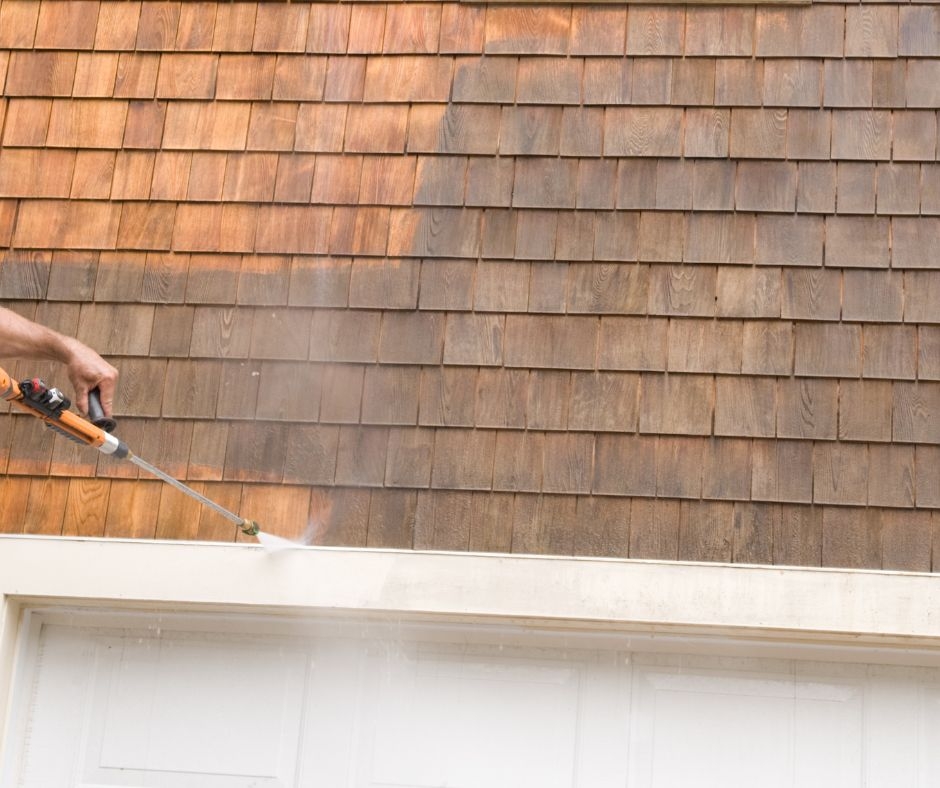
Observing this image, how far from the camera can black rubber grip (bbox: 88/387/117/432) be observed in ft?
12.4

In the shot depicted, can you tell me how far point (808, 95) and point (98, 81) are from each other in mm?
2546

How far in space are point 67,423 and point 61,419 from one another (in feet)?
0.08

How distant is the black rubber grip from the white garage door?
3.19 ft

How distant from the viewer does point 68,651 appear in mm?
4531

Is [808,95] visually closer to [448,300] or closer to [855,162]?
[855,162]

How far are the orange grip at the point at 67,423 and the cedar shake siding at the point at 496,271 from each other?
79 centimetres

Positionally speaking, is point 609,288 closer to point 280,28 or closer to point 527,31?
point 527,31

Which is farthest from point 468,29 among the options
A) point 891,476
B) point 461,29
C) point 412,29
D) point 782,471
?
point 891,476

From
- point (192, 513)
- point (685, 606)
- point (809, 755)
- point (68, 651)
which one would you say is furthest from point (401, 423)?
point (809, 755)

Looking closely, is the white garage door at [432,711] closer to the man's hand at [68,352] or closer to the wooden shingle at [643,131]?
the man's hand at [68,352]

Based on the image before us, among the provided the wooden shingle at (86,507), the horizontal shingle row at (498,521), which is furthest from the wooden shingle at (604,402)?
the wooden shingle at (86,507)

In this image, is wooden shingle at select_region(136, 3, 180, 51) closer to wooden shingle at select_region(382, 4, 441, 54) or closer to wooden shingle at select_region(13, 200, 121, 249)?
wooden shingle at select_region(13, 200, 121, 249)

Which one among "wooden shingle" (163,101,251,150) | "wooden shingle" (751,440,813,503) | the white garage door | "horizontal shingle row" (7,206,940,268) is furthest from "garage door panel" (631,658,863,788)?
"wooden shingle" (163,101,251,150)

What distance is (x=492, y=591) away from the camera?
4.20 m
